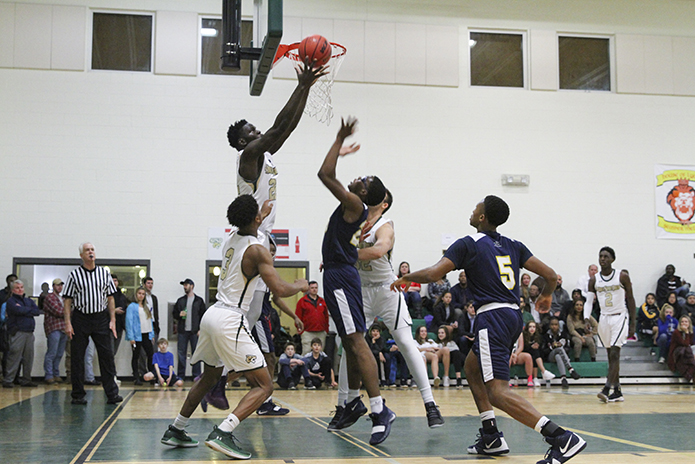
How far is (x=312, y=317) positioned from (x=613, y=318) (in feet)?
20.6

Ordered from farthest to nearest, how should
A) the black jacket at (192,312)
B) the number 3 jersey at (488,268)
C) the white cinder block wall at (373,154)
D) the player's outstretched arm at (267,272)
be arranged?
the white cinder block wall at (373,154) < the black jacket at (192,312) < the number 3 jersey at (488,268) < the player's outstretched arm at (267,272)

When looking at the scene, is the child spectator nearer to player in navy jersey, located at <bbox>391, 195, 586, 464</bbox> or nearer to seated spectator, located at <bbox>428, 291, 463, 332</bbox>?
seated spectator, located at <bbox>428, 291, 463, 332</bbox>

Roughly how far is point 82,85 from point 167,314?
17.4ft

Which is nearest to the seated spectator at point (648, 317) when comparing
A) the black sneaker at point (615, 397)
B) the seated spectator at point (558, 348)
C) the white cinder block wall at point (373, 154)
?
the white cinder block wall at point (373, 154)

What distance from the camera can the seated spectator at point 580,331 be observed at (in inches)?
557

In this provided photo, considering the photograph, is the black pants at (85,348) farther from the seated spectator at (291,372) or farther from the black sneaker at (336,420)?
the seated spectator at (291,372)

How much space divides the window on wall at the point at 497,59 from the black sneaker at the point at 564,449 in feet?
43.4

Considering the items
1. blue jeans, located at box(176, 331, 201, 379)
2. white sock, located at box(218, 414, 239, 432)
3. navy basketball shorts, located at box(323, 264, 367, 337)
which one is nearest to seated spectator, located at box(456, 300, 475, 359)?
blue jeans, located at box(176, 331, 201, 379)

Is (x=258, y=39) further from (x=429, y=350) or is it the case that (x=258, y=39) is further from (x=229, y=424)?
(x=429, y=350)

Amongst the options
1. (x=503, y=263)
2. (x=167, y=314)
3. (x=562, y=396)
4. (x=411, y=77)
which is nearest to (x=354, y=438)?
(x=503, y=263)

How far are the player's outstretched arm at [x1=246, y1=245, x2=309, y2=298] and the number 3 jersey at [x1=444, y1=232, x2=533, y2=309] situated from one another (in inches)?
41.9

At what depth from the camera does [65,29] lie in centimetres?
1471

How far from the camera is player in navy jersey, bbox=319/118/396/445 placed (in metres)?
5.11

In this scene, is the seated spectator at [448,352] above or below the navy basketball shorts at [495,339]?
below
